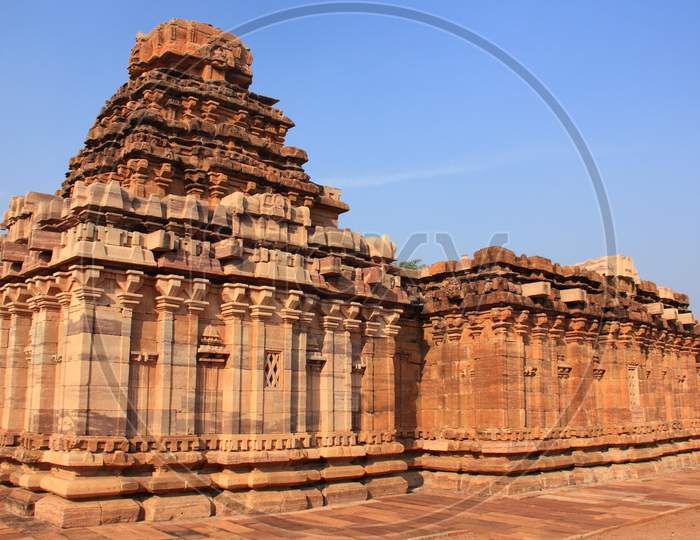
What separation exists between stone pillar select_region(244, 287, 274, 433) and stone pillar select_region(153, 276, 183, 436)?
1673 millimetres

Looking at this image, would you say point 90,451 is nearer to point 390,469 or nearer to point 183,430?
point 183,430

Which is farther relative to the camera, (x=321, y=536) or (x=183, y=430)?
(x=183, y=430)

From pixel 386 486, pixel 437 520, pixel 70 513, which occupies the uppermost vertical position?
pixel 70 513

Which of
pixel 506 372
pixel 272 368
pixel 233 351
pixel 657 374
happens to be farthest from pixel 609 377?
pixel 233 351

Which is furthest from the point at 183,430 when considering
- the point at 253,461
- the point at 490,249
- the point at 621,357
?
the point at 621,357

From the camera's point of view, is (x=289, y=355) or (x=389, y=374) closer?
(x=289, y=355)

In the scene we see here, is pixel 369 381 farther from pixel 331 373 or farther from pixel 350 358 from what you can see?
pixel 331 373

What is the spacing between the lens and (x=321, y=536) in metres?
12.8

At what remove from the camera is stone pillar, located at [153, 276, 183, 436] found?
14125 millimetres

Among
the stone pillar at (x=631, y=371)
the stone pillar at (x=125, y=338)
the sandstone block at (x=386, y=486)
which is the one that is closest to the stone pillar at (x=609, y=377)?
the stone pillar at (x=631, y=371)

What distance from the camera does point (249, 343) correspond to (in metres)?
15.5

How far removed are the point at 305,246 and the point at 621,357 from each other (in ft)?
41.7

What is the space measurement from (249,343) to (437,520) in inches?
215

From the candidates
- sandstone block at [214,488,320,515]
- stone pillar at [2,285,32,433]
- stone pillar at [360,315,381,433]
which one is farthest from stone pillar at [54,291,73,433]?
stone pillar at [360,315,381,433]
